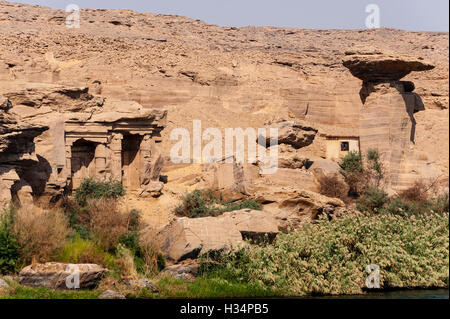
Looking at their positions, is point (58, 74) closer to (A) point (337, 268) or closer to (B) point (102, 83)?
(B) point (102, 83)

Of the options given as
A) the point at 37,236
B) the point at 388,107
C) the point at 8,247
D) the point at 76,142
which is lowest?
the point at 8,247

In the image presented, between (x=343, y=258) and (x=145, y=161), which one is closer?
(x=343, y=258)

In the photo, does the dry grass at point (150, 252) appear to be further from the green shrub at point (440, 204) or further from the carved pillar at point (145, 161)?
the green shrub at point (440, 204)

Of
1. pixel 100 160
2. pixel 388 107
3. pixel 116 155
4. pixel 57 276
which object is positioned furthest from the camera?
pixel 388 107

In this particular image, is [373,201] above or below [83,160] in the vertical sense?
below

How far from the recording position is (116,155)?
2848cm

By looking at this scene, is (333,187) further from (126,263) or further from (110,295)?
(110,295)

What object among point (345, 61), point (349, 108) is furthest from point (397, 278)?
point (349, 108)

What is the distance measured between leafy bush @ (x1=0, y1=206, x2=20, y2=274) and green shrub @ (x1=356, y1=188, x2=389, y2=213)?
11983 millimetres

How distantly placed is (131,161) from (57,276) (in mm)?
10583

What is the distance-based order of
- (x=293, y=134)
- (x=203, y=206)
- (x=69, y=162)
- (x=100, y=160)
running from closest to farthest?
(x=203, y=206) < (x=69, y=162) < (x=100, y=160) < (x=293, y=134)

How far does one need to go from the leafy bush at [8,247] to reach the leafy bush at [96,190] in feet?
15.4

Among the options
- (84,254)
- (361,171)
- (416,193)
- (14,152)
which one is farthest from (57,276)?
(361,171)

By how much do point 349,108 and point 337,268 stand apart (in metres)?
22.7
